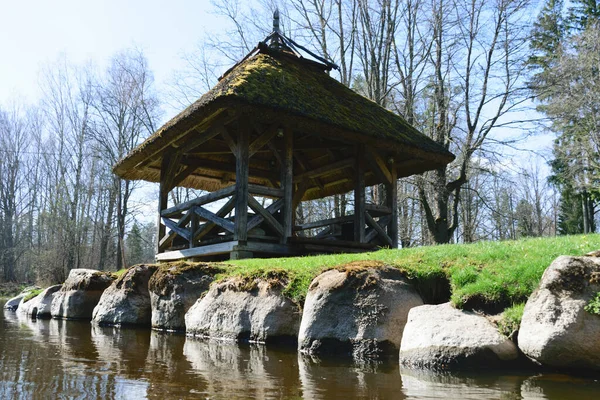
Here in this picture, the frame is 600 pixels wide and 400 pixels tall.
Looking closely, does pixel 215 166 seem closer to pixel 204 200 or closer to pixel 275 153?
pixel 204 200

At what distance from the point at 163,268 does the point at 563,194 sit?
2975 centimetres

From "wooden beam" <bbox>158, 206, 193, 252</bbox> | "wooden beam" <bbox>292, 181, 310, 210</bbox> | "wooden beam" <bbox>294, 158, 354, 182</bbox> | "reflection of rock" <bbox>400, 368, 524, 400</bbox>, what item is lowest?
"reflection of rock" <bbox>400, 368, 524, 400</bbox>

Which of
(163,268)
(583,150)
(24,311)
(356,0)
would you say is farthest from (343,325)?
(583,150)

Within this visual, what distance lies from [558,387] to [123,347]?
4.21m

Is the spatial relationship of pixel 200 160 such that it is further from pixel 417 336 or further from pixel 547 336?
pixel 547 336

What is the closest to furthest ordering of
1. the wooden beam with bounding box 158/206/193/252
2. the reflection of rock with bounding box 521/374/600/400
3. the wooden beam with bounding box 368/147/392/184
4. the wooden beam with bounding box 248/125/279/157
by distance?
the reflection of rock with bounding box 521/374/600/400, the wooden beam with bounding box 248/125/279/157, the wooden beam with bounding box 158/206/193/252, the wooden beam with bounding box 368/147/392/184

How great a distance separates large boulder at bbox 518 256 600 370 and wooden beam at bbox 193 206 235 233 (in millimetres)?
6339

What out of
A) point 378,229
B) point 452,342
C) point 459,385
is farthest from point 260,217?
point 459,385

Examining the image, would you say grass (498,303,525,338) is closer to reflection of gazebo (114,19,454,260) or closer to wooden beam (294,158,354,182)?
reflection of gazebo (114,19,454,260)

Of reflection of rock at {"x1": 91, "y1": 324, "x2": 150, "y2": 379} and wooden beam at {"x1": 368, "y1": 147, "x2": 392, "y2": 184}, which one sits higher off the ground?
wooden beam at {"x1": 368, "y1": 147, "x2": 392, "y2": 184}

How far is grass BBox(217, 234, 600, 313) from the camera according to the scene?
461 cm

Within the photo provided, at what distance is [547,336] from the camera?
12.3 feet

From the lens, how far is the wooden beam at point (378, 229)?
37.4 feet

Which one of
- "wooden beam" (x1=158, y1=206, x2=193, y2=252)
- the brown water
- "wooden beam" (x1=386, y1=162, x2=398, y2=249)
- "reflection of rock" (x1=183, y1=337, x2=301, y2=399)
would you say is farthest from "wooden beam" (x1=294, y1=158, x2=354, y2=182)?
the brown water
